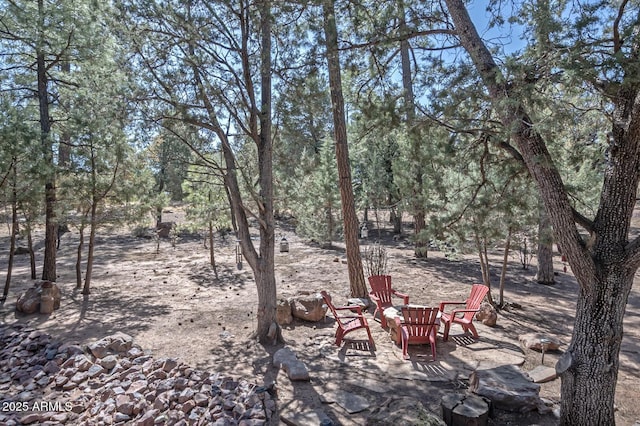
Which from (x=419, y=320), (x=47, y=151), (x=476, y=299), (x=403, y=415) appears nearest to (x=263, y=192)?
(x=419, y=320)

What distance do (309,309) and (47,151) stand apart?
6.04m

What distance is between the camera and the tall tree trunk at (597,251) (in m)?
3.01

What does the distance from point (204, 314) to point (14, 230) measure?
449 centimetres

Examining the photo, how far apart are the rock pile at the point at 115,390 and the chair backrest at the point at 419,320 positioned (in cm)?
227

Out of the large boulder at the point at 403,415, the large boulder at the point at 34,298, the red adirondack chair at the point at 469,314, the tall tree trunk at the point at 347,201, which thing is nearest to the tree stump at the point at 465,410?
the large boulder at the point at 403,415

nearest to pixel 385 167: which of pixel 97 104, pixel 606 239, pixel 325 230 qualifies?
pixel 325 230

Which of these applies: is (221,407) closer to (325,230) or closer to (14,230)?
(14,230)

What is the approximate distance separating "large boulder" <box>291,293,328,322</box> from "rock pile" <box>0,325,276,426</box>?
2274 millimetres

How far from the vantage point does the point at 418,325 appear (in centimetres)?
523

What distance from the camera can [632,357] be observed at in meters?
5.09

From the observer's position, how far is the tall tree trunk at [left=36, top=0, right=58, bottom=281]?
7.30 meters

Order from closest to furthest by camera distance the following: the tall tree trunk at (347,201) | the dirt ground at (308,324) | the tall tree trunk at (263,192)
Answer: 1. the dirt ground at (308,324)
2. the tall tree trunk at (263,192)
3. the tall tree trunk at (347,201)

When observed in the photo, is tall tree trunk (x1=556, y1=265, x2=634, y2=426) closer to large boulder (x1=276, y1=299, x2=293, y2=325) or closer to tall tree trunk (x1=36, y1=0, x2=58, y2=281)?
large boulder (x1=276, y1=299, x2=293, y2=325)

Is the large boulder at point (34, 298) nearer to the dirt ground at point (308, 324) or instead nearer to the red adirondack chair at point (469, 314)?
the dirt ground at point (308, 324)
